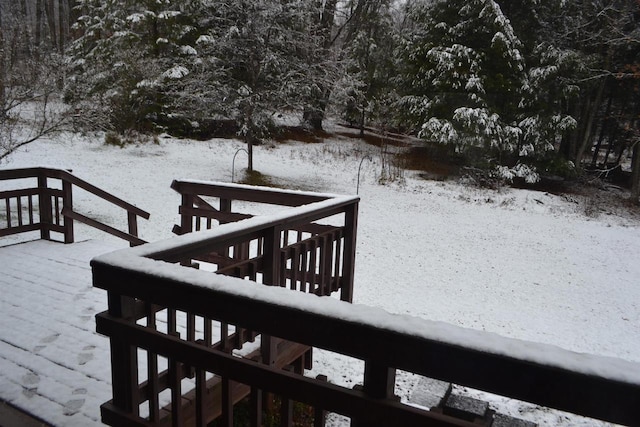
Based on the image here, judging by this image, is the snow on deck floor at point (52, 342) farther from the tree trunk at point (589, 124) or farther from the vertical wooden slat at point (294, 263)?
the tree trunk at point (589, 124)

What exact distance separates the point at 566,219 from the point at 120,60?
638 inches

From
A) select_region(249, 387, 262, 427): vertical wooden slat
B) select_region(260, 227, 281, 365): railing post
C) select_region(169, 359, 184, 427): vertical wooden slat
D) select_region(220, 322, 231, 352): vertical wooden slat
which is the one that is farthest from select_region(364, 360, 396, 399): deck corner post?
select_region(260, 227, 281, 365): railing post

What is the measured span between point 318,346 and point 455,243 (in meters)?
9.16

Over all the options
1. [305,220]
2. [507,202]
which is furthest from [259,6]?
[305,220]

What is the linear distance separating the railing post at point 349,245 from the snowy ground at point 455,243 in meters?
1.07

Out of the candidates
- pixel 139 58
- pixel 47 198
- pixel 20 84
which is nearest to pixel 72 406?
pixel 47 198

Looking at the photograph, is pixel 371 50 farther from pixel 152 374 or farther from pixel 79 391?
pixel 152 374

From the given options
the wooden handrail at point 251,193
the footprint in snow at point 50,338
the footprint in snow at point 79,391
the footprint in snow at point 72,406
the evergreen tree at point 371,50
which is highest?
the evergreen tree at point 371,50

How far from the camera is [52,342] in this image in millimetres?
3473

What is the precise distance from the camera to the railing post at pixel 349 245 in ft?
14.8

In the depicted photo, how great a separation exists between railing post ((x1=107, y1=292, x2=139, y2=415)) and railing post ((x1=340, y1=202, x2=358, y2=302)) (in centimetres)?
271

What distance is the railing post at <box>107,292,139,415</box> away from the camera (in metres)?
1.97

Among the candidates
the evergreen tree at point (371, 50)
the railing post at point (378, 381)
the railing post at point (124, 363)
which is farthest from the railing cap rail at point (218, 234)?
the evergreen tree at point (371, 50)

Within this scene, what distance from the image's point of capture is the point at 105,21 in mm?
19062
